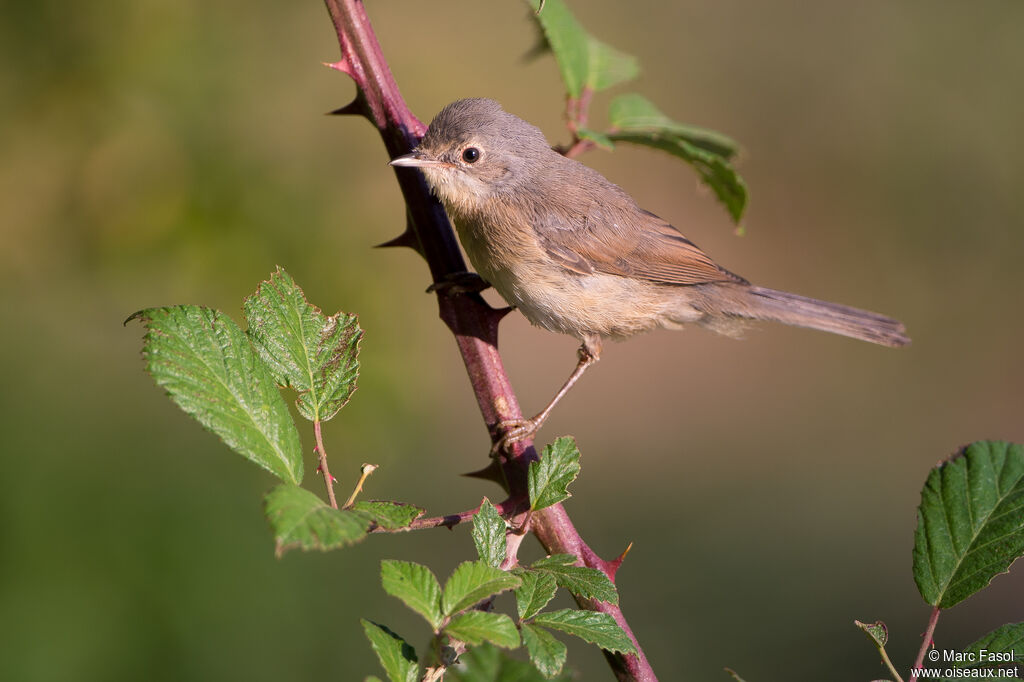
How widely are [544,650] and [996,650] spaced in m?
0.82

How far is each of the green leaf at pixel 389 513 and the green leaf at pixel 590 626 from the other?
0.92ft

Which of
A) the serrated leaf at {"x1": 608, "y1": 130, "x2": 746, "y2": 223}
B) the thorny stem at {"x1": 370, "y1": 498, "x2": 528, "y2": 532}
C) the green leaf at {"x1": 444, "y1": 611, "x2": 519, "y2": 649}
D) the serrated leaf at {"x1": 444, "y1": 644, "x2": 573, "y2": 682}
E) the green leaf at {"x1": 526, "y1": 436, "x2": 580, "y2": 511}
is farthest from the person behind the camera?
the serrated leaf at {"x1": 608, "y1": 130, "x2": 746, "y2": 223}

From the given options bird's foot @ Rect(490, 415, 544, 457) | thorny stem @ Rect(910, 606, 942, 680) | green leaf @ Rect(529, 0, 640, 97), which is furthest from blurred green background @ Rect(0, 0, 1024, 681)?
thorny stem @ Rect(910, 606, 942, 680)

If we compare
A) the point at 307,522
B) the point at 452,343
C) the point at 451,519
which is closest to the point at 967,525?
the point at 451,519

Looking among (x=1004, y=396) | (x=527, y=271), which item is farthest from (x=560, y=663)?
(x=1004, y=396)

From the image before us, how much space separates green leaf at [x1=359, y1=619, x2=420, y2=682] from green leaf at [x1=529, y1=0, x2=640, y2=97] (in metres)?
1.90

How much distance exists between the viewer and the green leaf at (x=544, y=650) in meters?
1.29

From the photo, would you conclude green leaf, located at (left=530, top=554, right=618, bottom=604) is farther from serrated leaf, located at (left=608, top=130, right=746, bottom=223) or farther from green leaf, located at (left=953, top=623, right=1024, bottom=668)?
serrated leaf, located at (left=608, top=130, right=746, bottom=223)

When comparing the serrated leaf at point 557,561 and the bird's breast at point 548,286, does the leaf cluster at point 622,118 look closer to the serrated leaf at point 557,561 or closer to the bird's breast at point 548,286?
the bird's breast at point 548,286

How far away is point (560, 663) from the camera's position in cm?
129

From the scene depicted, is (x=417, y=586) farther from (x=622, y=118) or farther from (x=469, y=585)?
(x=622, y=118)

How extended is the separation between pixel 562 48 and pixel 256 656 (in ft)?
8.76

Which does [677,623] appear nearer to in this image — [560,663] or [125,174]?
[125,174]

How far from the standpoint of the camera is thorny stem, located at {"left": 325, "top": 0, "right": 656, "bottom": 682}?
6.15 ft
